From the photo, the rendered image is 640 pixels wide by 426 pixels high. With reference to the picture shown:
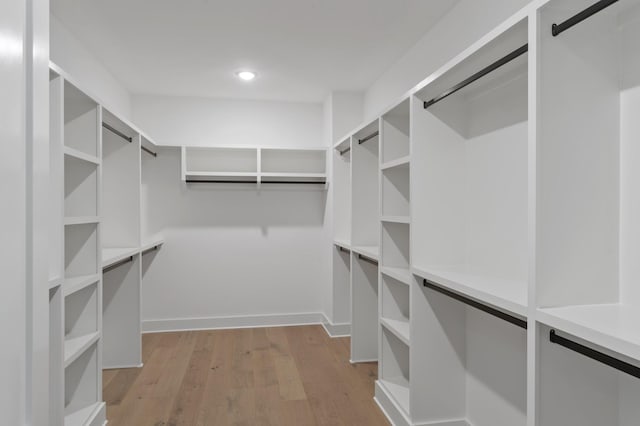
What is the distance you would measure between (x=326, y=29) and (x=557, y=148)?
197cm

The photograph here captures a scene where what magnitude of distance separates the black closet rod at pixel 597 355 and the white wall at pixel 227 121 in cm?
364

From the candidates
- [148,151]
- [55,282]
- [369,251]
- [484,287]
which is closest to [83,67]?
[148,151]

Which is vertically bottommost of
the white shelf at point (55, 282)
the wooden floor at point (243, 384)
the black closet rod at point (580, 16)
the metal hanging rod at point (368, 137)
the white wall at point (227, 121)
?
the wooden floor at point (243, 384)

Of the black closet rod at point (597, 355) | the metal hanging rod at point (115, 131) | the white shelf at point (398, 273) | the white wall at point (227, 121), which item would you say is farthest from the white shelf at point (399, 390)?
the white wall at point (227, 121)

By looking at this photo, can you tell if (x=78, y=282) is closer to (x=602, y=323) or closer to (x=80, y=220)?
(x=80, y=220)

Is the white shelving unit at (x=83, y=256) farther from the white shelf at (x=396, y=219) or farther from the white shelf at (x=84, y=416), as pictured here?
the white shelf at (x=396, y=219)

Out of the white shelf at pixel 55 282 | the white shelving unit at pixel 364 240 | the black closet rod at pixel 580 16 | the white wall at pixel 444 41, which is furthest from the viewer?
the white shelving unit at pixel 364 240

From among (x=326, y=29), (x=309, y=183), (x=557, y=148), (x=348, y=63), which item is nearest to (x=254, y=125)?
(x=309, y=183)

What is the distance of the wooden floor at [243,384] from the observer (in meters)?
2.56

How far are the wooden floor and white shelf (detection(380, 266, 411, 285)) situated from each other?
2.90 ft

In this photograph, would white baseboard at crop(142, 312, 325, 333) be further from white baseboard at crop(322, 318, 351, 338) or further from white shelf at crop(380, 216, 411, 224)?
white shelf at crop(380, 216, 411, 224)

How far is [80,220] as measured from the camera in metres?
2.09

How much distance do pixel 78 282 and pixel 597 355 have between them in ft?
7.25

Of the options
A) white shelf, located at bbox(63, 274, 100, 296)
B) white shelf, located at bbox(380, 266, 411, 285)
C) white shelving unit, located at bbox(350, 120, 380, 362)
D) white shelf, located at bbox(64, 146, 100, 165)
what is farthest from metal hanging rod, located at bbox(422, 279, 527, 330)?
white shelf, located at bbox(64, 146, 100, 165)
